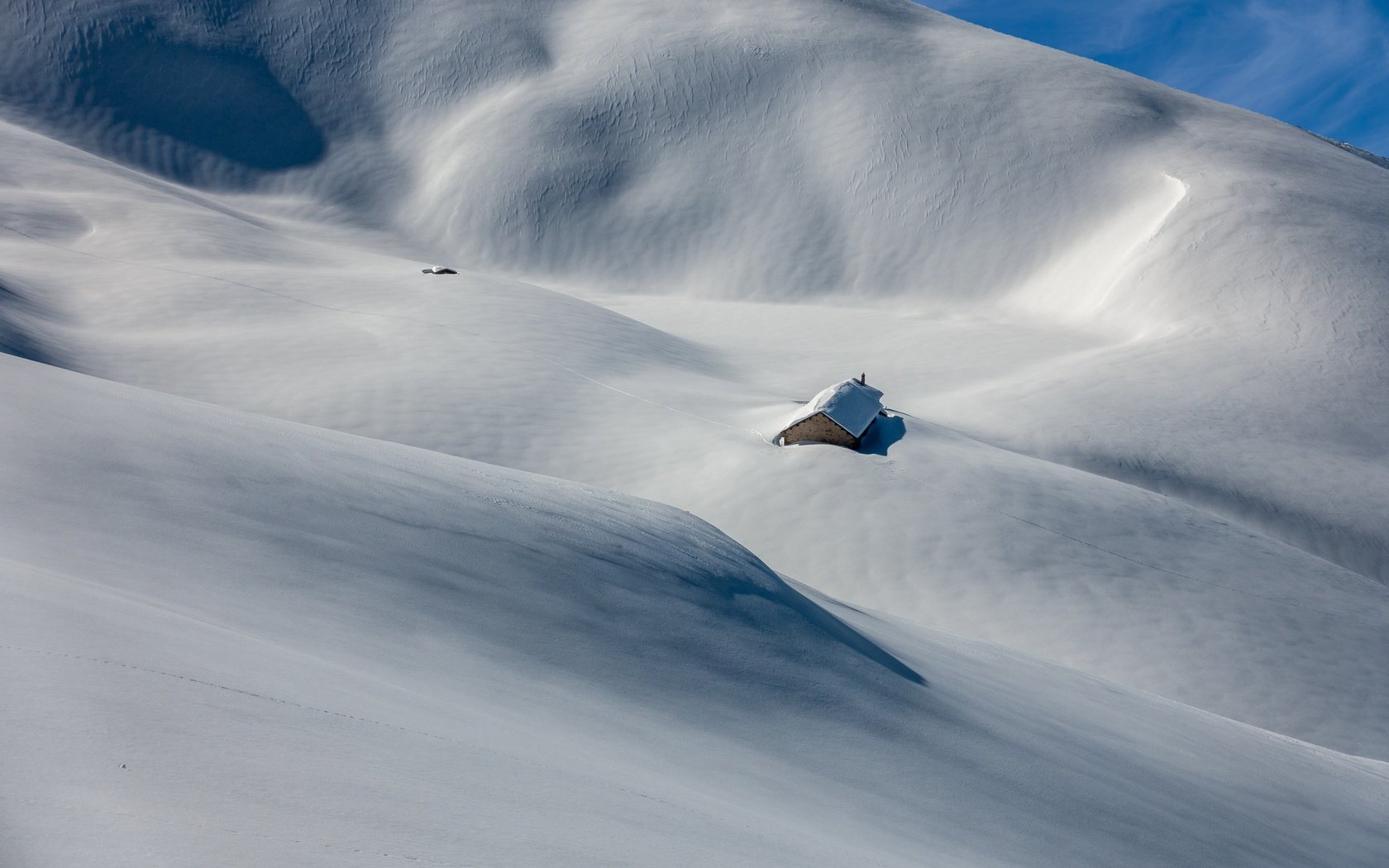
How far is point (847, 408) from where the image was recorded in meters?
16.1

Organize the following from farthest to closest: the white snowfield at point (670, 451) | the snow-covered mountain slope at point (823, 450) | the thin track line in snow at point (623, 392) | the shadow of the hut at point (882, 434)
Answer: the shadow of the hut at point (882, 434) < the thin track line in snow at point (623, 392) < the snow-covered mountain slope at point (823, 450) < the white snowfield at point (670, 451)

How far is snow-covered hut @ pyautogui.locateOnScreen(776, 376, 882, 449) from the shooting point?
626 inches

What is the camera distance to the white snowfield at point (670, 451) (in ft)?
11.2

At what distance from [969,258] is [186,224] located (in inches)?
813

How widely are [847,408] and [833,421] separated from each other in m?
0.45

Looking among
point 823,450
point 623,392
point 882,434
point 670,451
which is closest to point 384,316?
point 623,392

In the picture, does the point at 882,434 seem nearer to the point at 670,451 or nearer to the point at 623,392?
the point at 670,451

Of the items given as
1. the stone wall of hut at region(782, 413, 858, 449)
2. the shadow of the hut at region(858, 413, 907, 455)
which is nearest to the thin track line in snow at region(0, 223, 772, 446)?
the stone wall of hut at region(782, 413, 858, 449)

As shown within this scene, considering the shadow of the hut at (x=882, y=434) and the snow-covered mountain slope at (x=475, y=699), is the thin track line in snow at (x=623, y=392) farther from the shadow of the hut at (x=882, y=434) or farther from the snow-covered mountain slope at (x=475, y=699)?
the snow-covered mountain slope at (x=475, y=699)

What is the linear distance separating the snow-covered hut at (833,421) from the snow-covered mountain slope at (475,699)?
7639 mm

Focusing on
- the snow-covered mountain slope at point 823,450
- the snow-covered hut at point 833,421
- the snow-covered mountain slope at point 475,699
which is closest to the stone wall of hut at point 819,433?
the snow-covered hut at point 833,421

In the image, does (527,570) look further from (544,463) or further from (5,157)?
(5,157)

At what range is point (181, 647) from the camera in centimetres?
323

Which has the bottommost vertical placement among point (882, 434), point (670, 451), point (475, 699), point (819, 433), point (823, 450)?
point (475, 699)
